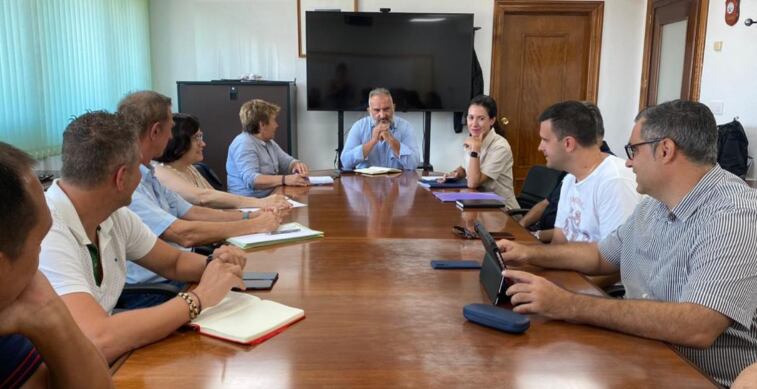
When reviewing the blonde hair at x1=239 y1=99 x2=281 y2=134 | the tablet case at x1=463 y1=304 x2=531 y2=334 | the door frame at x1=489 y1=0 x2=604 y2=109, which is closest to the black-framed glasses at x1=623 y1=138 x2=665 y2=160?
the tablet case at x1=463 y1=304 x2=531 y2=334

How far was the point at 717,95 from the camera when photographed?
4184 mm

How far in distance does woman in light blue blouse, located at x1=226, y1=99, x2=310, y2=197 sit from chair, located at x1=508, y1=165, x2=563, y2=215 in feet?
4.72

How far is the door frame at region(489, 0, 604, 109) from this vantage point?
5.62 metres

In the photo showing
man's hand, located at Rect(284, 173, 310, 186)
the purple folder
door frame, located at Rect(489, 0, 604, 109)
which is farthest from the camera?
door frame, located at Rect(489, 0, 604, 109)

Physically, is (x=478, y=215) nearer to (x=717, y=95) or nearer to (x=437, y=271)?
(x=437, y=271)

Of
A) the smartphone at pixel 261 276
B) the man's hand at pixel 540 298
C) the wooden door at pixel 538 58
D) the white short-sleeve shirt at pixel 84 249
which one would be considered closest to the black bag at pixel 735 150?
the wooden door at pixel 538 58

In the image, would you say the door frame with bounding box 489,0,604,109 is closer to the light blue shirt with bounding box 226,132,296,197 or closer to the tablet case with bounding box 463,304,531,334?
the light blue shirt with bounding box 226,132,296,197

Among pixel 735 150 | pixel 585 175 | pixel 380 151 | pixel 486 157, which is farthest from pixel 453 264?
pixel 735 150

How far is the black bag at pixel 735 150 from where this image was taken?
3.72 meters

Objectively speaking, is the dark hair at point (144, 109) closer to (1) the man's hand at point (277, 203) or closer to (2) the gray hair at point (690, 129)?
(1) the man's hand at point (277, 203)

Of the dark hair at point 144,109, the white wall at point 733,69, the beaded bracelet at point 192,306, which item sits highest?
the white wall at point 733,69

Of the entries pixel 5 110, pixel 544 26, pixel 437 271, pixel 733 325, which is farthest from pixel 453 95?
pixel 733 325

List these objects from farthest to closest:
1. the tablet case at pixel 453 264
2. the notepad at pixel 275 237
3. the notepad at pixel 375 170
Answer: the notepad at pixel 375 170
the notepad at pixel 275 237
the tablet case at pixel 453 264

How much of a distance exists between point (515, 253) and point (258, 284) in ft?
2.52
